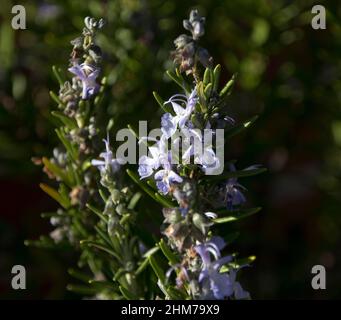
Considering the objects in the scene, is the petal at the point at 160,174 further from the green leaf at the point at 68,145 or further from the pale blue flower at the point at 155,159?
the green leaf at the point at 68,145

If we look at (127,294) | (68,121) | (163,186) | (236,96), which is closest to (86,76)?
(68,121)

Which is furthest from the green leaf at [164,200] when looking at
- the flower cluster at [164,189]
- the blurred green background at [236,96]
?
the blurred green background at [236,96]

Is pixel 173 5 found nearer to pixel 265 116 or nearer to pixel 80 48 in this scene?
pixel 265 116

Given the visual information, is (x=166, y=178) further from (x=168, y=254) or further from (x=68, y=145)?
(x=68, y=145)

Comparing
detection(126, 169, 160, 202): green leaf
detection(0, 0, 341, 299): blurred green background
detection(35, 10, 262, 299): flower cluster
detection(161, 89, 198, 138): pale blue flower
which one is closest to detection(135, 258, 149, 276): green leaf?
detection(35, 10, 262, 299): flower cluster

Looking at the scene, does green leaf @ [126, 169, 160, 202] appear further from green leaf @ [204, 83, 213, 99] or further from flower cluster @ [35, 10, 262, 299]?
green leaf @ [204, 83, 213, 99]
